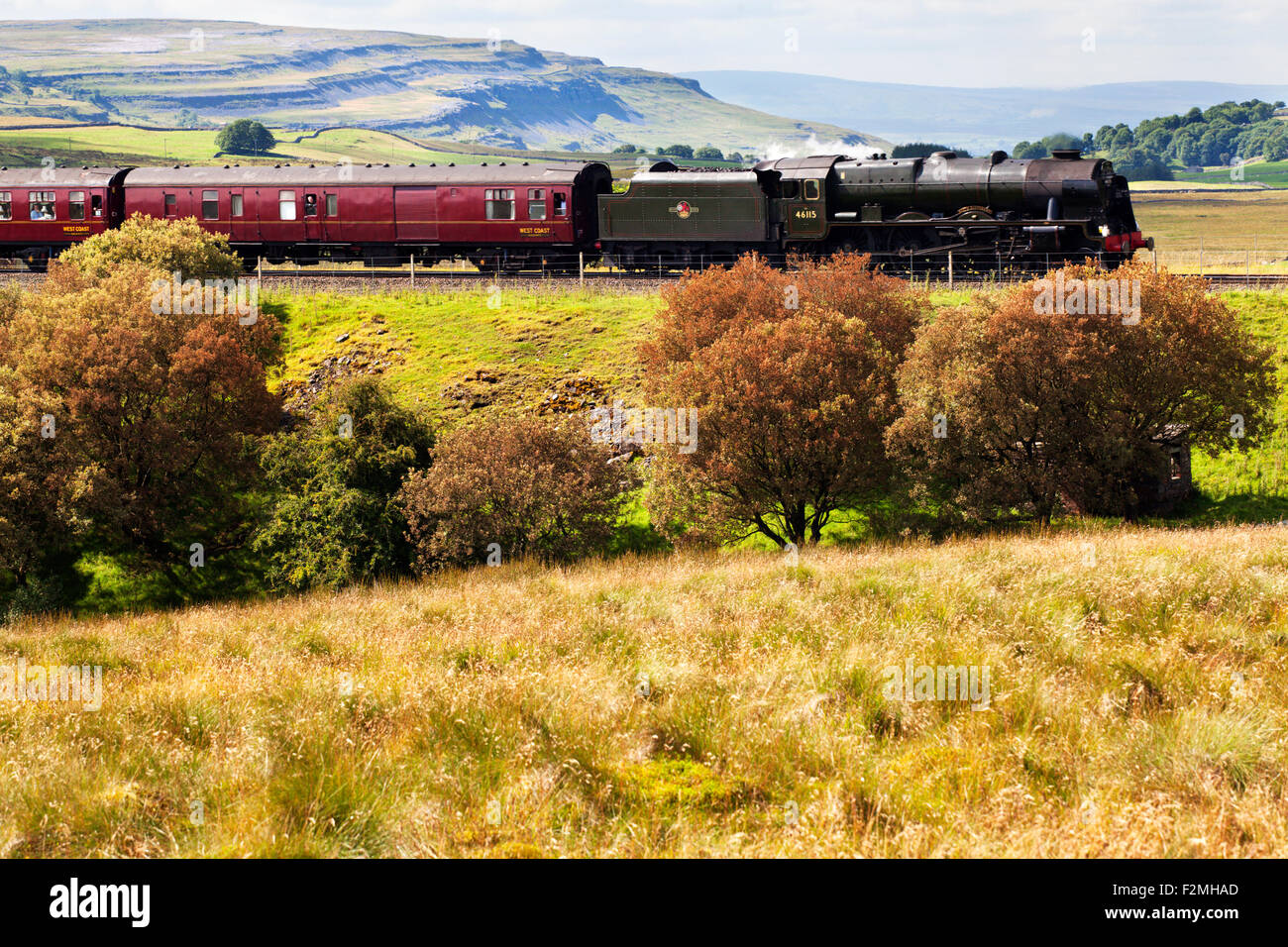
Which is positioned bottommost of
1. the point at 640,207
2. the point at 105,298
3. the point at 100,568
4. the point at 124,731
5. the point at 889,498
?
the point at 100,568

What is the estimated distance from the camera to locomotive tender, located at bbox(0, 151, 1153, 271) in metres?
38.0

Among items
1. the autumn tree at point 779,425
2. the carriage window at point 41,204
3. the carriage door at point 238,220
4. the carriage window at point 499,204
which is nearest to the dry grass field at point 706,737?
the autumn tree at point 779,425

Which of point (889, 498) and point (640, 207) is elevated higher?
point (640, 207)

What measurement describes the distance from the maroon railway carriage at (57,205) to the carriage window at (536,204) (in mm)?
19944

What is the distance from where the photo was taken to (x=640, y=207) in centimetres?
4281

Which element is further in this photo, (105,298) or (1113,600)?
(105,298)

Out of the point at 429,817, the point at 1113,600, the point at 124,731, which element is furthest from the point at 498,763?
the point at 1113,600

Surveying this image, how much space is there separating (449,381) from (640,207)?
11.8m

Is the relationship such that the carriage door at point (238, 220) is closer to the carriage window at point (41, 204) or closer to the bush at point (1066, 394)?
the carriage window at point (41, 204)

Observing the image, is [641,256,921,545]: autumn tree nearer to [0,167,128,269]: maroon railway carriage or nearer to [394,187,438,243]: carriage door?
[394,187,438,243]: carriage door

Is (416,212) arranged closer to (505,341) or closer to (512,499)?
(505,341)

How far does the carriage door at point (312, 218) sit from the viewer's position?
44.8 meters

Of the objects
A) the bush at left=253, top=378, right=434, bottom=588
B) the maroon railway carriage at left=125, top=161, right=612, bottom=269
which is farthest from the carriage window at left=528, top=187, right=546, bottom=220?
the bush at left=253, top=378, right=434, bottom=588
